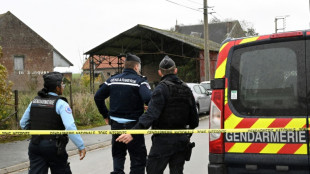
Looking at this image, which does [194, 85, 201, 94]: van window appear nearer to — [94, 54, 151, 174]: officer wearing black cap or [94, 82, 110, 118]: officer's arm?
[94, 82, 110, 118]: officer's arm

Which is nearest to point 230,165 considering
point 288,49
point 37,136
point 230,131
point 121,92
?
point 230,131

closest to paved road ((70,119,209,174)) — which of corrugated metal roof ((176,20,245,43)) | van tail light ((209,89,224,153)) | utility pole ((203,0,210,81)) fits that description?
van tail light ((209,89,224,153))

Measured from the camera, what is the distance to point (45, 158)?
13.5ft

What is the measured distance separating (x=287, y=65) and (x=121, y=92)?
7.26 feet

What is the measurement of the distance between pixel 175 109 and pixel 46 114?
1456 millimetres

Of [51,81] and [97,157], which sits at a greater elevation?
[51,81]

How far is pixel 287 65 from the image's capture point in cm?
349

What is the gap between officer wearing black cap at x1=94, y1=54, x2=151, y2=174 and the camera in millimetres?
4812

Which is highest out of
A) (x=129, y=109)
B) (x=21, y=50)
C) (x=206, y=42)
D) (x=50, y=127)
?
(x=21, y=50)

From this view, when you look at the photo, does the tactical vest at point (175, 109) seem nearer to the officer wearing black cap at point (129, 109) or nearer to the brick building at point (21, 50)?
the officer wearing black cap at point (129, 109)

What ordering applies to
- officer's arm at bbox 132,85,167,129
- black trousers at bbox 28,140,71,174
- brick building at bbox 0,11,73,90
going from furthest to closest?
brick building at bbox 0,11,73,90 → black trousers at bbox 28,140,71,174 → officer's arm at bbox 132,85,167,129

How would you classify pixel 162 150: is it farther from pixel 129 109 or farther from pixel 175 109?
pixel 129 109

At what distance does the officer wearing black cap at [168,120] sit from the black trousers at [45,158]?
0.78 m

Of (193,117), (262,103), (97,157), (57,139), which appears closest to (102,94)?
(57,139)
